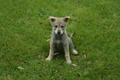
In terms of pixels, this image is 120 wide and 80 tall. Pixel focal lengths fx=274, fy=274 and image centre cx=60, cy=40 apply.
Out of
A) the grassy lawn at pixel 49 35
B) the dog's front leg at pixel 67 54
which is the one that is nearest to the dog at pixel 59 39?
the dog's front leg at pixel 67 54

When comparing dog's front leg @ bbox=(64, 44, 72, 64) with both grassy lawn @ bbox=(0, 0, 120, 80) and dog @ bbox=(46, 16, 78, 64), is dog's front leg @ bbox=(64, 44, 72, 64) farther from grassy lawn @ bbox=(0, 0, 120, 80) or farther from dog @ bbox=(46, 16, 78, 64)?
grassy lawn @ bbox=(0, 0, 120, 80)

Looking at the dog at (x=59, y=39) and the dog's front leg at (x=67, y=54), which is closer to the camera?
the dog at (x=59, y=39)

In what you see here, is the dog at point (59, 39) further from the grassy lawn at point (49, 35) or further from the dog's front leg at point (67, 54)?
the grassy lawn at point (49, 35)

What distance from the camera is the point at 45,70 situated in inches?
263

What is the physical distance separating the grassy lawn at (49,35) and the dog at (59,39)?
0.65 ft

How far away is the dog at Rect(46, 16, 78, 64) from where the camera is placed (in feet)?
21.8

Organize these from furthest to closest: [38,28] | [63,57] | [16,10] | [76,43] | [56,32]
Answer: [16,10], [38,28], [76,43], [63,57], [56,32]

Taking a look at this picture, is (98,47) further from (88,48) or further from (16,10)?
(16,10)

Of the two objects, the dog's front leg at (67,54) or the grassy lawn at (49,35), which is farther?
the dog's front leg at (67,54)

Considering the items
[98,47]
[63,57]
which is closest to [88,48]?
[98,47]

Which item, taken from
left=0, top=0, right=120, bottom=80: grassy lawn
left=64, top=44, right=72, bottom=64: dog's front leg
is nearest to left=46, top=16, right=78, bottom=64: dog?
left=64, top=44, right=72, bottom=64: dog's front leg

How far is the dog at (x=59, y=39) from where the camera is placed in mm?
6652

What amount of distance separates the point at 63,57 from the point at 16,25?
2173mm

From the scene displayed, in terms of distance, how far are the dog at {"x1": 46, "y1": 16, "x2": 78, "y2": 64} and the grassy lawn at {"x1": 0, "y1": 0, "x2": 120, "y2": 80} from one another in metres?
0.20
